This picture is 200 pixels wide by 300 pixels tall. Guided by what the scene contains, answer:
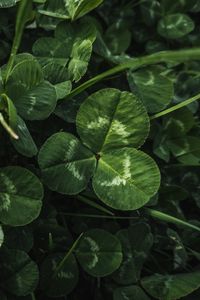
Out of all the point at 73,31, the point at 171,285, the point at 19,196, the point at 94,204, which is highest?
the point at 73,31

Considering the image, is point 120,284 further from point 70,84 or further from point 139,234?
point 70,84

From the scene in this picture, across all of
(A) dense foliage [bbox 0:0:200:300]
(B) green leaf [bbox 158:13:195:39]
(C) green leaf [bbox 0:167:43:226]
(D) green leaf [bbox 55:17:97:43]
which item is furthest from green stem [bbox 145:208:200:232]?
(B) green leaf [bbox 158:13:195:39]

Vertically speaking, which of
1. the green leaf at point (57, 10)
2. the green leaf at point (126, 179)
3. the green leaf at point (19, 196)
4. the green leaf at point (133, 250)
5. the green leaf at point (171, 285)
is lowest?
the green leaf at point (171, 285)

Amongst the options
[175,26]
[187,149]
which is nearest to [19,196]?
[187,149]

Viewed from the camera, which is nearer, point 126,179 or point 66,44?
point 126,179

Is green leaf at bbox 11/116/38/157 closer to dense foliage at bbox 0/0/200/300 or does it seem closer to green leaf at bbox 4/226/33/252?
dense foliage at bbox 0/0/200/300

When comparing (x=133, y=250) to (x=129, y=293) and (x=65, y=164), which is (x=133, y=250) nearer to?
(x=129, y=293)

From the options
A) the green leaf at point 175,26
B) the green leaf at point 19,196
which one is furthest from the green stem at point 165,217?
the green leaf at point 175,26

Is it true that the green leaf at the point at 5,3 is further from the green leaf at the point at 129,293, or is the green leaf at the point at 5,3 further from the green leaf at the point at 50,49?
the green leaf at the point at 129,293
